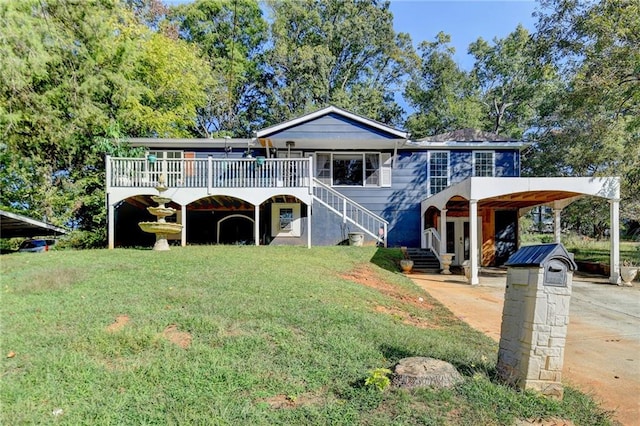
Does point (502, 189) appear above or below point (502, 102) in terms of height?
below

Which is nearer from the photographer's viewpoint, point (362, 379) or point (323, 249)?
point (362, 379)

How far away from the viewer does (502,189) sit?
977cm

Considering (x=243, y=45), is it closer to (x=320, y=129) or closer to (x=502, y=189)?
(x=320, y=129)

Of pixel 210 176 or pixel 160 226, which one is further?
pixel 210 176

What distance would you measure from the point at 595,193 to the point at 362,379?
32.2ft

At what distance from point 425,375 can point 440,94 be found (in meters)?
23.7

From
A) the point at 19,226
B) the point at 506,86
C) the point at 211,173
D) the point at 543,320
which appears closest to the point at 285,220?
the point at 211,173

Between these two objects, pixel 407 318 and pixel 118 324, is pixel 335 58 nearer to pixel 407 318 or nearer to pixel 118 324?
pixel 407 318

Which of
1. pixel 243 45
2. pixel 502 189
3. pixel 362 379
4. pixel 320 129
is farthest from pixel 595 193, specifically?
pixel 243 45

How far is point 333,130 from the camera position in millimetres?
14242

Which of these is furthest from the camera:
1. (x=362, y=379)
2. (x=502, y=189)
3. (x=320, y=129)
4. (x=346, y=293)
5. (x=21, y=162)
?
(x=21, y=162)

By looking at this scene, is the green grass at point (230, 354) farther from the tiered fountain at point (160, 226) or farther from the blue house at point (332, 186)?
the blue house at point (332, 186)

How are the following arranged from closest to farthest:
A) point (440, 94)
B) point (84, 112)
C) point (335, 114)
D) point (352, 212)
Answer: point (84, 112) → point (352, 212) → point (335, 114) → point (440, 94)

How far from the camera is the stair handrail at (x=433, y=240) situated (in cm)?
1288
